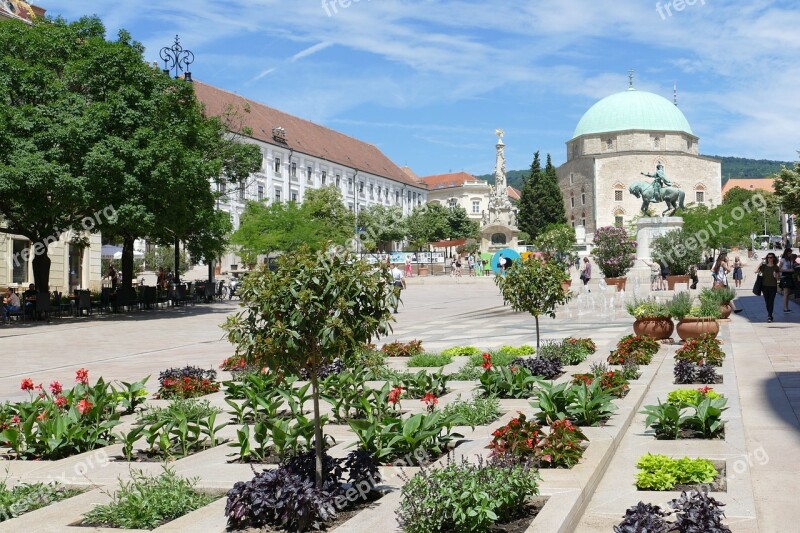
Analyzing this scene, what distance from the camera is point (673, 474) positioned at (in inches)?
247

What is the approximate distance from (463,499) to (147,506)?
2.26m

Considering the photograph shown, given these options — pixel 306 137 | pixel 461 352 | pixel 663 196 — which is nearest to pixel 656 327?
pixel 461 352

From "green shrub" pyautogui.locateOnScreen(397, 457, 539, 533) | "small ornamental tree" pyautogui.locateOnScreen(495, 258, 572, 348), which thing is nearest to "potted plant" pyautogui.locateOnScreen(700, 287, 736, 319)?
"small ornamental tree" pyautogui.locateOnScreen(495, 258, 572, 348)

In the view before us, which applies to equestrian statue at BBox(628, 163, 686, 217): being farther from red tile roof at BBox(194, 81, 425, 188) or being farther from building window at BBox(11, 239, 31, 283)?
building window at BBox(11, 239, 31, 283)

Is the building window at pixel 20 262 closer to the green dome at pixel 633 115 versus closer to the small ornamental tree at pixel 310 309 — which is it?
the small ornamental tree at pixel 310 309

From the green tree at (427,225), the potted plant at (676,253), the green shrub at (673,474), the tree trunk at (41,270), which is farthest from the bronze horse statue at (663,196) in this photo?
the green shrub at (673,474)

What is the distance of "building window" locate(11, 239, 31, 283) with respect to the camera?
39.0m

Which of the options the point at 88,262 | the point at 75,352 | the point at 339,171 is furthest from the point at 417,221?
the point at 75,352

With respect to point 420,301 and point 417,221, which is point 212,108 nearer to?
point 417,221

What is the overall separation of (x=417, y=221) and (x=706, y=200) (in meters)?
42.4

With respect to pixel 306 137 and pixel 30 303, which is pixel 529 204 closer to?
pixel 306 137

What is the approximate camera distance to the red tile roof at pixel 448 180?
151m

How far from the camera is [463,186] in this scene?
147 meters

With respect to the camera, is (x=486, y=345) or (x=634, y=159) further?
(x=634, y=159)
